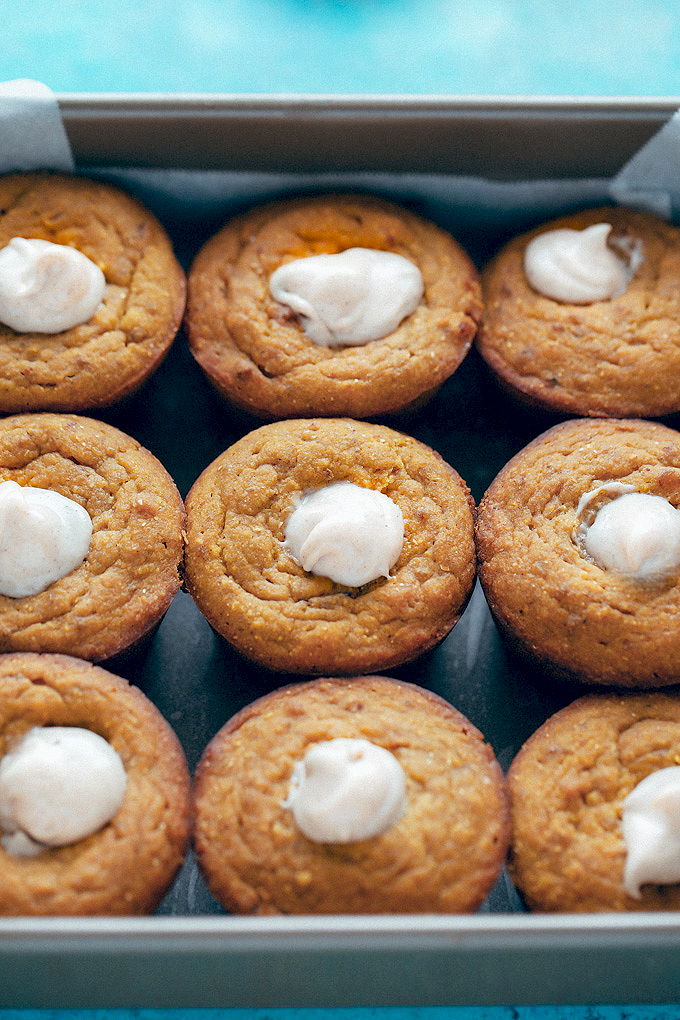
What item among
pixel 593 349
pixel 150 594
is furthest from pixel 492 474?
pixel 150 594

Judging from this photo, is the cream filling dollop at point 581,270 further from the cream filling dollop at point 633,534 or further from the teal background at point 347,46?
the teal background at point 347,46

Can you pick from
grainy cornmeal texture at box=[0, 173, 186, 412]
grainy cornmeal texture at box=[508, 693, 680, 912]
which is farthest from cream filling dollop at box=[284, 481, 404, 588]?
grainy cornmeal texture at box=[0, 173, 186, 412]

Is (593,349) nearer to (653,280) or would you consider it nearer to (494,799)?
(653,280)

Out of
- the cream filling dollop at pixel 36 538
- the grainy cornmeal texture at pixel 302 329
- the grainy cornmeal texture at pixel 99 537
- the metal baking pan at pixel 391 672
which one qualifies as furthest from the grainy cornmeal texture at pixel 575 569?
the cream filling dollop at pixel 36 538

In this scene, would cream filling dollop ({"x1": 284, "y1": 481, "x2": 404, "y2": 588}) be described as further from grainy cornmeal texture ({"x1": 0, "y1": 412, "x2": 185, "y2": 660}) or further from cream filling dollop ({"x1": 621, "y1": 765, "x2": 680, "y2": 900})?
cream filling dollop ({"x1": 621, "y1": 765, "x2": 680, "y2": 900})

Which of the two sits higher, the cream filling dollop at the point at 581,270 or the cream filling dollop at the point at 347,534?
the cream filling dollop at the point at 581,270

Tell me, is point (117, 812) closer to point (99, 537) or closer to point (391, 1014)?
point (99, 537)

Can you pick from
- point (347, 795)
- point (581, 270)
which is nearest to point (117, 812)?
point (347, 795)
